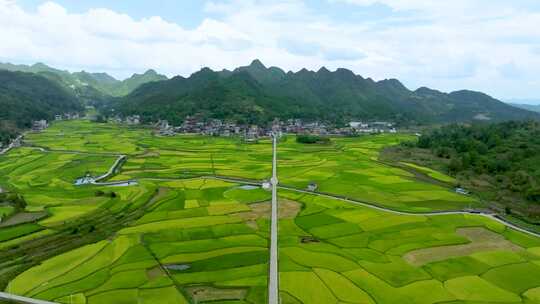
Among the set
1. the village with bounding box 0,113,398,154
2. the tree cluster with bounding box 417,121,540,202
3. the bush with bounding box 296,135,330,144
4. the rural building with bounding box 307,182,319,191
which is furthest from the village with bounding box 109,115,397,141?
the rural building with bounding box 307,182,319,191

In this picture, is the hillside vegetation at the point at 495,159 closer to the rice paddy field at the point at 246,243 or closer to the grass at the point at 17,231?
the rice paddy field at the point at 246,243

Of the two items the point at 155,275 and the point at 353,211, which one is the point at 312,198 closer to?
the point at 353,211

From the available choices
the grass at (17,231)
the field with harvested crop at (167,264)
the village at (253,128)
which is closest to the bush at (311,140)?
the village at (253,128)

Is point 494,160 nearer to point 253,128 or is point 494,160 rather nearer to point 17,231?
point 17,231

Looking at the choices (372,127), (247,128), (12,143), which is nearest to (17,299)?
(12,143)

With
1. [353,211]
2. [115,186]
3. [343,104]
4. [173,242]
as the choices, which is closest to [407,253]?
[353,211]

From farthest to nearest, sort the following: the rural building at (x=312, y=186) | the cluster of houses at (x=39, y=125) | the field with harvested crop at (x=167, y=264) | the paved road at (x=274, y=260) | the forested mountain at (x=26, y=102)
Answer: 1. the cluster of houses at (x=39, y=125)
2. the forested mountain at (x=26, y=102)
3. the rural building at (x=312, y=186)
4. the field with harvested crop at (x=167, y=264)
5. the paved road at (x=274, y=260)

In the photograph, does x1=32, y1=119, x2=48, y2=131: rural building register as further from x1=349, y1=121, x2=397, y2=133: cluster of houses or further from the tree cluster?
the tree cluster
